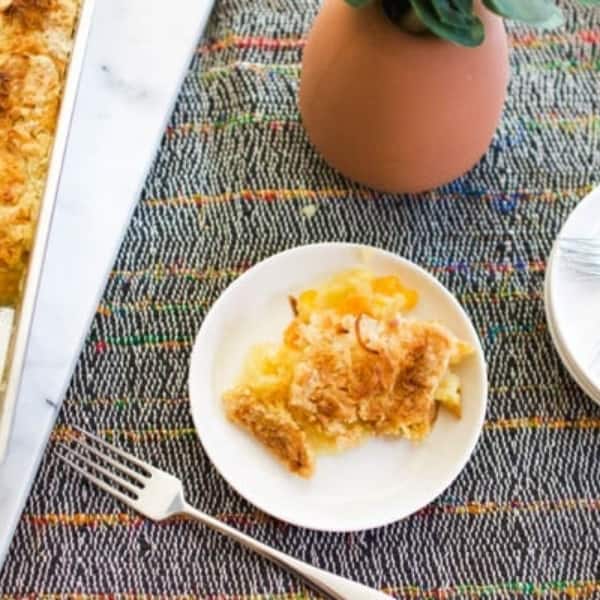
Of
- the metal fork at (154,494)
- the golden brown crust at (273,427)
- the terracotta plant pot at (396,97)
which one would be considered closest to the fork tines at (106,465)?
the metal fork at (154,494)

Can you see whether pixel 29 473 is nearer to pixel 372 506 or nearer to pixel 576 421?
pixel 372 506

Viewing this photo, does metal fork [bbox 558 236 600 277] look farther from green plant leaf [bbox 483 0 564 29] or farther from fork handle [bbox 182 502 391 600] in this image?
fork handle [bbox 182 502 391 600]

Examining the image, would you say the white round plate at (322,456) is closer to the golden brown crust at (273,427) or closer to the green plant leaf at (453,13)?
the golden brown crust at (273,427)

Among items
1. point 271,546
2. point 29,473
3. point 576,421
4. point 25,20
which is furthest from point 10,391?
point 576,421

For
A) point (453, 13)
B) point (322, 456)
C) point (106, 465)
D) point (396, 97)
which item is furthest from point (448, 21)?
point (106, 465)

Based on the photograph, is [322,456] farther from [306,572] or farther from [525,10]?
[525,10]

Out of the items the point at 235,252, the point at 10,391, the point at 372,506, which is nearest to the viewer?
the point at 10,391

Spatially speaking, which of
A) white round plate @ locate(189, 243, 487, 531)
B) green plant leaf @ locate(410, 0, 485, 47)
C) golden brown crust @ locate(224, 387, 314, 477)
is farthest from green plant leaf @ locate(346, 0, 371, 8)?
golden brown crust @ locate(224, 387, 314, 477)
